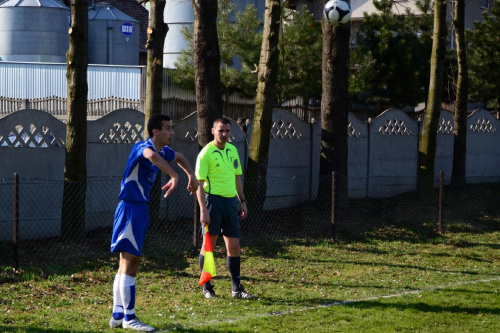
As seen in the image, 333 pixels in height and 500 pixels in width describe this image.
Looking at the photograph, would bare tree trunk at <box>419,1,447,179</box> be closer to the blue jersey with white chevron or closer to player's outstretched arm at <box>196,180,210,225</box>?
player's outstretched arm at <box>196,180,210,225</box>

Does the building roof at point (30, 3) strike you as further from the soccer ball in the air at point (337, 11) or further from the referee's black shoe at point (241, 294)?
the referee's black shoe at point (241, 294)

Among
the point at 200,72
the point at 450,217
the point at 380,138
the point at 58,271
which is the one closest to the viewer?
the point at 58,271

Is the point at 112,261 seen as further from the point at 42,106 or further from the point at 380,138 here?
the point at 42,106

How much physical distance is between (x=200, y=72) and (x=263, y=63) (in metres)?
1.25

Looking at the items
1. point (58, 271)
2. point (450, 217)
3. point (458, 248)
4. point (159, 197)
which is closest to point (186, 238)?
point (159, 197)

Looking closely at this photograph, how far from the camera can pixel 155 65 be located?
1149 cm

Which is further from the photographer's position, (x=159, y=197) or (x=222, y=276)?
(x=159, y=197)

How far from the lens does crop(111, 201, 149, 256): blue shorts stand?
6.11 metres

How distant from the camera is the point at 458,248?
11.9 m

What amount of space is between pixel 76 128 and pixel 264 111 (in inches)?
148

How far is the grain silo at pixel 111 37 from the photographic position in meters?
28.8

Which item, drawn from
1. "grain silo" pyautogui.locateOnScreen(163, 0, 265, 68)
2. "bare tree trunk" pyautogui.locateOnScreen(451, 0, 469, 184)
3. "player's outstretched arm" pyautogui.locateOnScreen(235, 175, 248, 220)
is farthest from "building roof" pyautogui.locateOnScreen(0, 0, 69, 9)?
"player's outstretched arm" pyautogui.locateOnScreen(235, 175, 248, 220)

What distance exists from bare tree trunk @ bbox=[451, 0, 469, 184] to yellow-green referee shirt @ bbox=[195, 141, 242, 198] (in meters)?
11.0

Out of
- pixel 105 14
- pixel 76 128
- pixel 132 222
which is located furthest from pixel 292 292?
pixel 105 14
